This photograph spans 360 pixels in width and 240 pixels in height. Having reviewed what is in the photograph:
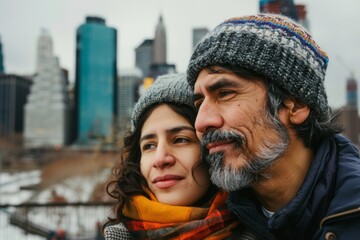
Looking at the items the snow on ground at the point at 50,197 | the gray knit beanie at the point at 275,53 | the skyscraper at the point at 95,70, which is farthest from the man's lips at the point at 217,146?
the skyscraper at the point at 95,70

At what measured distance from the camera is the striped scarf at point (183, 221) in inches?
83.7

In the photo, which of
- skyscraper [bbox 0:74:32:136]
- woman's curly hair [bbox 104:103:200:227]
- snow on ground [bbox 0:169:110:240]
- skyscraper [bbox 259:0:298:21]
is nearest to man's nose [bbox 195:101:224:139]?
woman's curly hair [bbox 104:103:200:227]

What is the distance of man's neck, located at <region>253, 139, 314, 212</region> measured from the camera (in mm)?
1960

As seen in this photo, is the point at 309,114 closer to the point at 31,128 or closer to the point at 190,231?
the point at 190,231

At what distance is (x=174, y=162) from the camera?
89.1 inches

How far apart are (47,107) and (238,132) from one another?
404ft

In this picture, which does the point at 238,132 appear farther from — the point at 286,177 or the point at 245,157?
the point at 286,177

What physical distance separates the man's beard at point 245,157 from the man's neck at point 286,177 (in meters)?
0.05

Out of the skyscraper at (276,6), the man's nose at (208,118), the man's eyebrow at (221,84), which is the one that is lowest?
the man's nose at (208,118)

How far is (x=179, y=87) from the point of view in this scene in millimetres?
2492

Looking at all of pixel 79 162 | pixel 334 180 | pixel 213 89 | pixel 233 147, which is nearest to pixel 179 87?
pixel 213 89

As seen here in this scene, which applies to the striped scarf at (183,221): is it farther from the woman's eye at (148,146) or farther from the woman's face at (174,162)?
the woman's eye at (148,146)

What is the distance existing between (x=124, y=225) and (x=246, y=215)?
0.86 m

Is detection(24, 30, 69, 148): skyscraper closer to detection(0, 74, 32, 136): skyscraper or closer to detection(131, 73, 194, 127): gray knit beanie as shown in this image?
detection(0, 74, 32, 136): skyscraper
